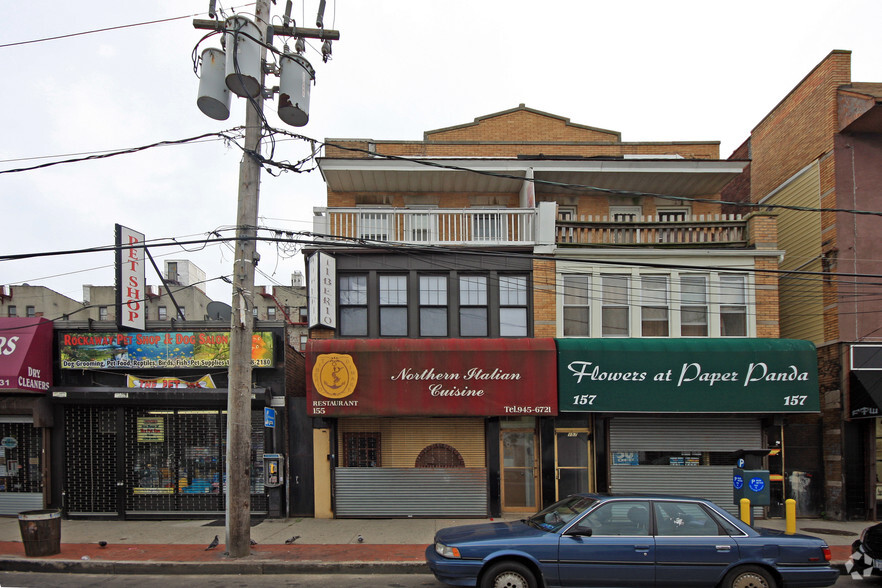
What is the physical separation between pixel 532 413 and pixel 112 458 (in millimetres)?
9619

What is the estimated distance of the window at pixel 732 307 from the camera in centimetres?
1505

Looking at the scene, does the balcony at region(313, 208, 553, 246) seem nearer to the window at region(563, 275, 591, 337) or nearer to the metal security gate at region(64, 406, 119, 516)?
the window at region(563, 275, 591, 337)

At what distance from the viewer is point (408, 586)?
903 cm

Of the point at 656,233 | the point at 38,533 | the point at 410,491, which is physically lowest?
the point at 410,491

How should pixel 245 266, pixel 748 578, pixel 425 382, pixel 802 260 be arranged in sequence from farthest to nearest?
pixel 802 260, pixel 425 382, pixel 245 266, pixel 748 578

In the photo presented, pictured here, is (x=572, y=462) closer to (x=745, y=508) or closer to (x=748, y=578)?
(x=745, y=508)

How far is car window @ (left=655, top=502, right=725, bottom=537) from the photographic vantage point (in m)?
7.80

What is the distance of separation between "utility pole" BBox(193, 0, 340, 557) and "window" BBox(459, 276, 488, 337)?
5731mm

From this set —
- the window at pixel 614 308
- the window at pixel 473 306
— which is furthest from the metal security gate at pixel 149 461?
the window at pixel 614 308

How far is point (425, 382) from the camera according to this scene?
13.6 meters

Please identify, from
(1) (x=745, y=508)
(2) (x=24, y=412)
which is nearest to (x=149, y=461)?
(2) (x=24, y=412)

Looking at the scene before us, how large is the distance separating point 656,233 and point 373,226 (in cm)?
702

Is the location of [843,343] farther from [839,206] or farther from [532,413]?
[532,413]

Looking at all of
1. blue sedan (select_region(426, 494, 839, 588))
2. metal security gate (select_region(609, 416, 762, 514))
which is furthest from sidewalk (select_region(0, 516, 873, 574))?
blue sedan (select_region(426, 494, 839, 588))
